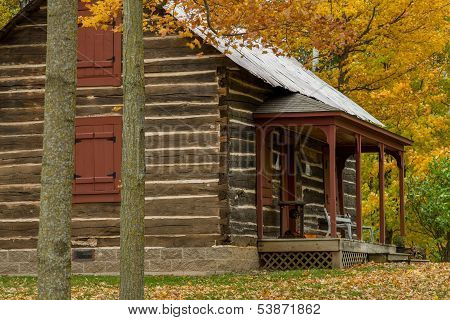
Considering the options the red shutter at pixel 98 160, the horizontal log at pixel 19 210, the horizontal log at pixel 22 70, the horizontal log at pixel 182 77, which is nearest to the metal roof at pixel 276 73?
the horizontal log at pixel 182 77

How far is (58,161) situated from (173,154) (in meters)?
9.86

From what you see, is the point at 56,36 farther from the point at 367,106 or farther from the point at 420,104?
the point at 367,106

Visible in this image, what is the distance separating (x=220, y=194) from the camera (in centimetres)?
2080

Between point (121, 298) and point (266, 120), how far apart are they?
386 inches

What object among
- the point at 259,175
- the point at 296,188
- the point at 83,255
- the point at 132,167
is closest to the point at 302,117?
the point at 259,175

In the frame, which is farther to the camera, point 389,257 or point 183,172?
point 389,257

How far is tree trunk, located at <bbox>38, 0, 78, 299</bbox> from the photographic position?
11234mm

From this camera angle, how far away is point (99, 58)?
22000mm

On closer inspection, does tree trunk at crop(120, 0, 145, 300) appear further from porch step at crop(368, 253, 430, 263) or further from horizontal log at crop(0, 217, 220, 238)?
porch step at crop(368, 253, 430, 263)

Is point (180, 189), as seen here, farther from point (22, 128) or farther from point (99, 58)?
point (22, 128)

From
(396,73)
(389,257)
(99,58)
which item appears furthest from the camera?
(396,73)

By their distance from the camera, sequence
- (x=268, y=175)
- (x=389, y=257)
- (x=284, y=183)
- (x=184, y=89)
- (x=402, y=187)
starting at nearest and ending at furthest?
(x=184, y=89)
(x=268, y=175)
(x=284, y=183)
(x=389, y=257)
(x=402, y=187)

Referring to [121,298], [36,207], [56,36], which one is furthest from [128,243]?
[36,207]

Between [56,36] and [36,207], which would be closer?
[56,36]
